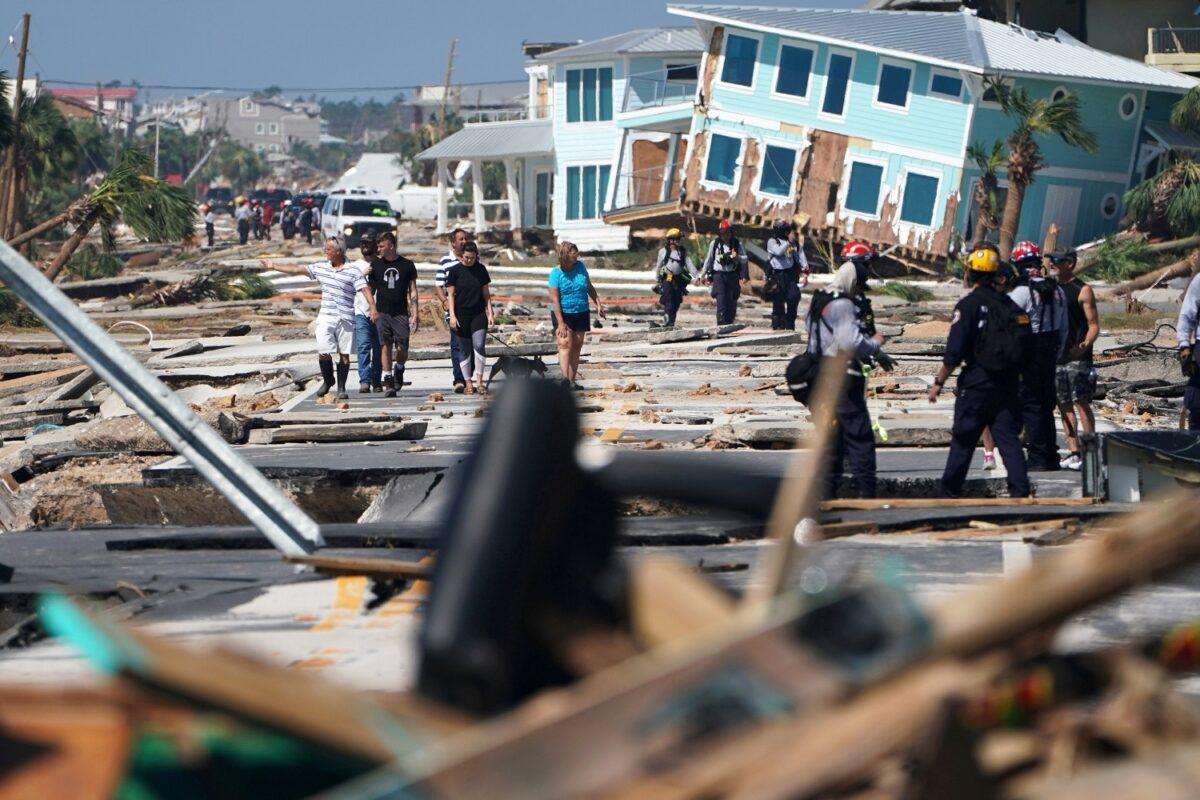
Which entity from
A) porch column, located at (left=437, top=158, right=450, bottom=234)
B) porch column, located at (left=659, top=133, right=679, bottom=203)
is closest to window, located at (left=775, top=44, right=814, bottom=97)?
Result: porch column, located at (left=659, top=133, right=679, bottom=203)

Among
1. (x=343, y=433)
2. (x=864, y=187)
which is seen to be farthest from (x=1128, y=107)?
(x=343, y=433)

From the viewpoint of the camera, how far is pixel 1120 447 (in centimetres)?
902

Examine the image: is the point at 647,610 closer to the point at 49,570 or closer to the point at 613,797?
the point at 613,797

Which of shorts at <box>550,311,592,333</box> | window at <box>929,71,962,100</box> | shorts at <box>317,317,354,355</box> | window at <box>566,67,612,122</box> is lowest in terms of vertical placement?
shorts at <box>317,317,354,355</box>

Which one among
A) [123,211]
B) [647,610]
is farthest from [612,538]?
[123,211]

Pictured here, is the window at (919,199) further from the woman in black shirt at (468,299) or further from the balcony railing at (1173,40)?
the woman in black shirt at (468,299)

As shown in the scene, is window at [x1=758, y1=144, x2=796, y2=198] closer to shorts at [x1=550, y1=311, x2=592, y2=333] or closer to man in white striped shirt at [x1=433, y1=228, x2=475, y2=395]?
man in white striped shirt at [x1=433, y1=228, x2=475, y2=395]

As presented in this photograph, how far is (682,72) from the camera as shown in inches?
1986

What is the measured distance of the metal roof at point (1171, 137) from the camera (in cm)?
4228

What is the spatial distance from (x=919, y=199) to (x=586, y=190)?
1381 cm

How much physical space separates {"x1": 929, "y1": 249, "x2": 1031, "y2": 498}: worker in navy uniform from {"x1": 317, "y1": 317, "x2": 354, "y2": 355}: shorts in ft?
25.8

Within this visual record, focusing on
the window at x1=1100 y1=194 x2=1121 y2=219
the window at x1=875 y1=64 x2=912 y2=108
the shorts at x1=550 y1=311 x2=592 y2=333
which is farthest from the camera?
the window at x1=1100 y1=194 x2=1121 y2=219

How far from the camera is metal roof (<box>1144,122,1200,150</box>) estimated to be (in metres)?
42.3

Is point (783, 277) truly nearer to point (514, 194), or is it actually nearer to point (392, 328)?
point (392, 328)
